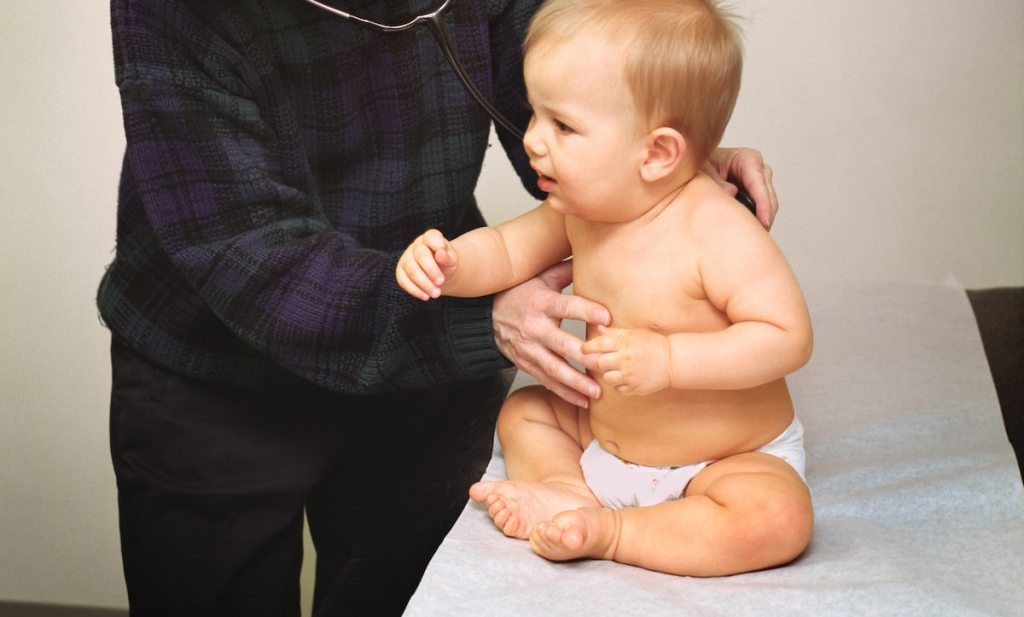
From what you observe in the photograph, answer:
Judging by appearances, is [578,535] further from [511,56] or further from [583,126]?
[511,56]

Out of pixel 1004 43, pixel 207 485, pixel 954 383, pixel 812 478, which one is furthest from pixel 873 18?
pixel 207 485

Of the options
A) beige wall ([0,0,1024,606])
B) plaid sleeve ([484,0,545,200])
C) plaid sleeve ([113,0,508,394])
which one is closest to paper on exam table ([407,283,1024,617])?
plaid sleeve ([113,0,508,394])

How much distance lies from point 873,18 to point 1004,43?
8.6 inches

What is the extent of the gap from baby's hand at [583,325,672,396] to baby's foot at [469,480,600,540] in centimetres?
13

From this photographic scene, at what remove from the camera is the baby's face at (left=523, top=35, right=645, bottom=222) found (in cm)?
74

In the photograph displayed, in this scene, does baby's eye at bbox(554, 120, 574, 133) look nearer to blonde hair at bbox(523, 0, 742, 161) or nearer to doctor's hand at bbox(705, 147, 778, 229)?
blonde hair at bbox(523, 0, 742, 161)

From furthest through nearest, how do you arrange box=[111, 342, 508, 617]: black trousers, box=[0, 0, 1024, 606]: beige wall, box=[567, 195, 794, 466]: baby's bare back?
box=[0, 0, 1024, 606]: beige wall, box=[111, 342, 508, 617]: black trousers, box=[567, 195, 794, 466]: baby's bare back

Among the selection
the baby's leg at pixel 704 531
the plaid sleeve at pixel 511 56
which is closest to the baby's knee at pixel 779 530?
the baby's leg at pixel 704 531

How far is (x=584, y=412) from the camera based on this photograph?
0.92 m

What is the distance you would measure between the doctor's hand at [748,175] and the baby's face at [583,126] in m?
0.16

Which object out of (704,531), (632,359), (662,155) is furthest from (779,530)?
(662,155)

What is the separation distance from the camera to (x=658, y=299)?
0.81 meters

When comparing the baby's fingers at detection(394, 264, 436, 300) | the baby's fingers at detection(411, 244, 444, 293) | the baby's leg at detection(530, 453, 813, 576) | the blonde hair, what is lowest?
the baby's leg at detection(530, 453, 813, 576)

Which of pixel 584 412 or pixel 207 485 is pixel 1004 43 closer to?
pixel 584 412
